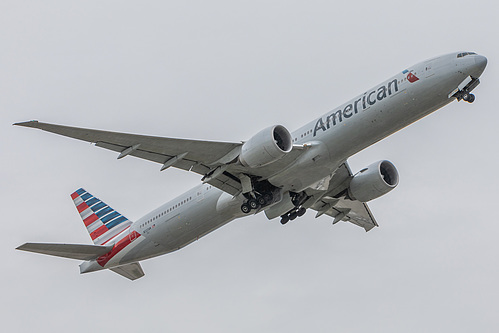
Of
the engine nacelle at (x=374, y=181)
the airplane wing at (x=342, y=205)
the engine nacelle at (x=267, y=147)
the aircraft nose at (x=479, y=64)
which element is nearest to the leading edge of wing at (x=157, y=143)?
the engine nacelle at (x=267, y=147)

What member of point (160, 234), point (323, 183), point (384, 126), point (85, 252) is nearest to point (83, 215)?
point (85, 252)

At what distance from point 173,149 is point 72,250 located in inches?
369

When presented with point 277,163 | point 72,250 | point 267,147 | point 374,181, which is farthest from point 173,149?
point 374,181

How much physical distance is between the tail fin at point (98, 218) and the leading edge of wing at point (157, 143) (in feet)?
30.4

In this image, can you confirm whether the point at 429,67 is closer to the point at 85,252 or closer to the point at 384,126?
the point at 384,126

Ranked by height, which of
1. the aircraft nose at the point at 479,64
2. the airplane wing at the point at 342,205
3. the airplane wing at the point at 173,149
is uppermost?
the airplane wing at the point at 173,149

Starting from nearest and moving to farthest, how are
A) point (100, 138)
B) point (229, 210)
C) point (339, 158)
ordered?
1. point (100, 138)
2. point (339, 158)
3. point (229, 210)

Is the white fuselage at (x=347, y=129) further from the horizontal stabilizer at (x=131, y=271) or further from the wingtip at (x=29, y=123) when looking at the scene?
the wingtip at (x=29, y=123)

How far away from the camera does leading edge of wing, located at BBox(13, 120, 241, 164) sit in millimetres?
28378

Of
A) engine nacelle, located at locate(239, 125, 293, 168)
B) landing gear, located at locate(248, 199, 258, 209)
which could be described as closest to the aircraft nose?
engine nacelle, located at locate(239, 125, 293, 168)

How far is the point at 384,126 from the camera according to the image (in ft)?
97.9

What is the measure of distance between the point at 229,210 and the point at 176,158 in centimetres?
400

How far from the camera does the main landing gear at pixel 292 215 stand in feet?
121

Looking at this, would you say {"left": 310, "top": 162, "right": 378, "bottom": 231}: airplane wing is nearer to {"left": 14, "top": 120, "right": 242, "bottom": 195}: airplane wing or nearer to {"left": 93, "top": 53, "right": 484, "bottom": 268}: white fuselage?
{"left": 93, "top": 53, "right": 484, "bottom": 268}: white fuselage
